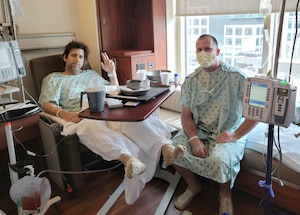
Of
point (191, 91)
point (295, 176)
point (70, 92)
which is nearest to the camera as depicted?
point (295, 176)

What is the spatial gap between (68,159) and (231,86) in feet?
3.84

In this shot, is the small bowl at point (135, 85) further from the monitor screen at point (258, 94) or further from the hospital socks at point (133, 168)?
the monitor screen at point (258, 94)

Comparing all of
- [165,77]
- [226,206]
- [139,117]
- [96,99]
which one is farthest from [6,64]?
[226,206]

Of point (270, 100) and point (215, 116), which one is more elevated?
point (270, 100)

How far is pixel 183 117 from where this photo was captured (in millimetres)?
2006

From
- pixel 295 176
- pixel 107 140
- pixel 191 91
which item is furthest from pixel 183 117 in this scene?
pixel 295 176

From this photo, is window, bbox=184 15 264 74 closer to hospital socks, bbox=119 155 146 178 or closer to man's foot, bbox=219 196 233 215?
man's foot, bbox=219 196 233 215

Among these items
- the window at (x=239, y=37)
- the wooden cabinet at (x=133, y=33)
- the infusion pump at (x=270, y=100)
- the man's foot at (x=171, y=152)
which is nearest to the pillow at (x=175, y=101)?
the wooden cabinet at (x=133, y=33)

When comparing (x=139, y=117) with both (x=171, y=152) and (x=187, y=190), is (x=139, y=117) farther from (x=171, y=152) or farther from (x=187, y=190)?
(x=187, y=190)

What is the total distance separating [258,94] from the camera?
49.5 inches

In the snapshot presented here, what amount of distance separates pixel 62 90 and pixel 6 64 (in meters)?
0.56

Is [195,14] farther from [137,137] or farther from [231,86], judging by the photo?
[137,137]

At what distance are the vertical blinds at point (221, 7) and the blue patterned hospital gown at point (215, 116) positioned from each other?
0.65 m

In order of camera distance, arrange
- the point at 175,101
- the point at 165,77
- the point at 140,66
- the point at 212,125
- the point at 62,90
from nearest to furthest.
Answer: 1. the point at 212,125
2. the point at 165,77
3. the point at 62,90
4. the point at 175,101
5. the point at 140,66
